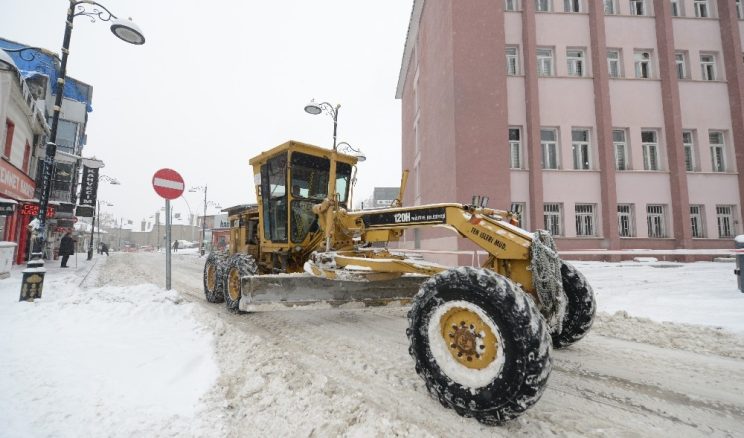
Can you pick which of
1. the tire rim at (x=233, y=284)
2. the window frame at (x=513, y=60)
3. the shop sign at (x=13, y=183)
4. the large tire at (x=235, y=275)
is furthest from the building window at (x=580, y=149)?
the shop sign at (x=13, y=183)

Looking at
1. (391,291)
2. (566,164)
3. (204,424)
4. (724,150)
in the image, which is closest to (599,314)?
(391,291)

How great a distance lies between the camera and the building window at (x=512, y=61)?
15.1 meters

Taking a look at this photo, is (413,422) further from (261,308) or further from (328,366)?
(261,308)

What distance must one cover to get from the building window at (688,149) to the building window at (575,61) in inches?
212

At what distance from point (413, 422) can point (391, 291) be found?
287 centimetres

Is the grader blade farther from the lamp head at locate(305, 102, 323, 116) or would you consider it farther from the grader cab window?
the lamp head at locate(305, 102, 323, 116)

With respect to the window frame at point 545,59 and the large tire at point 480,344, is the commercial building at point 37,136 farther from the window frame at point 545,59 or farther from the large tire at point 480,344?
the window frame at point 545,59

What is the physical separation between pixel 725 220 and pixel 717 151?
3104 mm

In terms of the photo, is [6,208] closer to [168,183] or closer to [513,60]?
[168,183]

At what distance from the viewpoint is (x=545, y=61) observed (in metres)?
15.2

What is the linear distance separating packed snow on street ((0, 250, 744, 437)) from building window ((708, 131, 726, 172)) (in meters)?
14.2

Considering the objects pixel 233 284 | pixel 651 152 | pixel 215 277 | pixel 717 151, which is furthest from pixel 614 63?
pixel 215 277

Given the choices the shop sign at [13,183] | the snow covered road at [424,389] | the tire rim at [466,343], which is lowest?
the snow covered road at [424,389]

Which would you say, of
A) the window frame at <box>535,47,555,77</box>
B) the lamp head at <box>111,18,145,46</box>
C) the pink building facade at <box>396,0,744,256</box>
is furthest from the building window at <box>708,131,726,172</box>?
the lamp head at <box>111,18,145,46</box>
